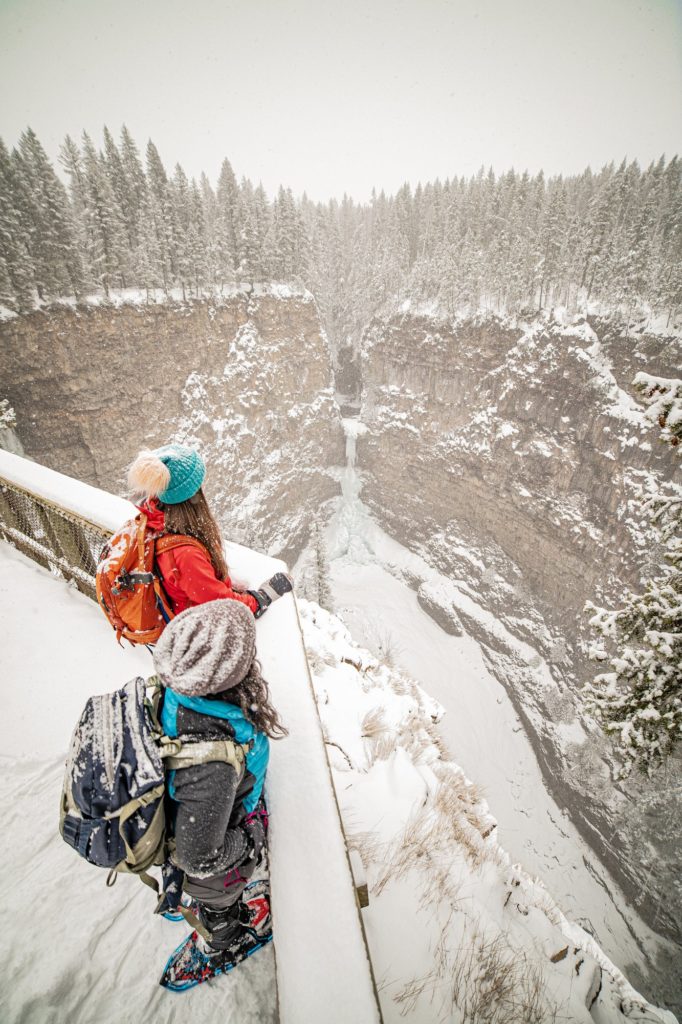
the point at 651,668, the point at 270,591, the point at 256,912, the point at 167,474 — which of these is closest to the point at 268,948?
the point at 256,912

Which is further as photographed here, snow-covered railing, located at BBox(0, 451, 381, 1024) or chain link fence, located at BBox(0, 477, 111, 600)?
chain link fence, located at BBox(0, 477, 111, 600)

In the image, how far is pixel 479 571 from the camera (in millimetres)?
30766

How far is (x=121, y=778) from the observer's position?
149 centimetres

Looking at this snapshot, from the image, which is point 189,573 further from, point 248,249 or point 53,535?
point 248,249

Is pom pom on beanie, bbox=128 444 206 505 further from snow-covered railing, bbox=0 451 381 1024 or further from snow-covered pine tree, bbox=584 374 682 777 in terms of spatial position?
snow-covered pine tree, bbox=584 374 682 777

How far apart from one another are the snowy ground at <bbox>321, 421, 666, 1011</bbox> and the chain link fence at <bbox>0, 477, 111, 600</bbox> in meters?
8.21

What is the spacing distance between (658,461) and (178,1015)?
28.3m

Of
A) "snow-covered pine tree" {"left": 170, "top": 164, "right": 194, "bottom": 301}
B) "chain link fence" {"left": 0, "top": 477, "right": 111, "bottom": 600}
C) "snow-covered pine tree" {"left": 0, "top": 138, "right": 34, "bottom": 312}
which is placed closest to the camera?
"chain link fence" {"left": 0, "top": 477, "right": 111, "bottom": 600}

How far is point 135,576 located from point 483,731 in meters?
24.6

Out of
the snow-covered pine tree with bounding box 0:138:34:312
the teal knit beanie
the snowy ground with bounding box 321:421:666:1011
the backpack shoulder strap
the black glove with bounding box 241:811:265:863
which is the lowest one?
the snowy ground with bounding box 321:421:666:1011

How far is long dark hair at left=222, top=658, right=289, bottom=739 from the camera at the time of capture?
1.75 meters

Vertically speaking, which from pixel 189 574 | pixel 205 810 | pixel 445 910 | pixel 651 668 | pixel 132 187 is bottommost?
pixel 445 910

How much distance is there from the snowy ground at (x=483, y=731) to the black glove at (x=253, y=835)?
7.38 metres

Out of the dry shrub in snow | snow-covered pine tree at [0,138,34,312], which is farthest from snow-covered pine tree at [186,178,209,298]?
the dry shrub in snow
